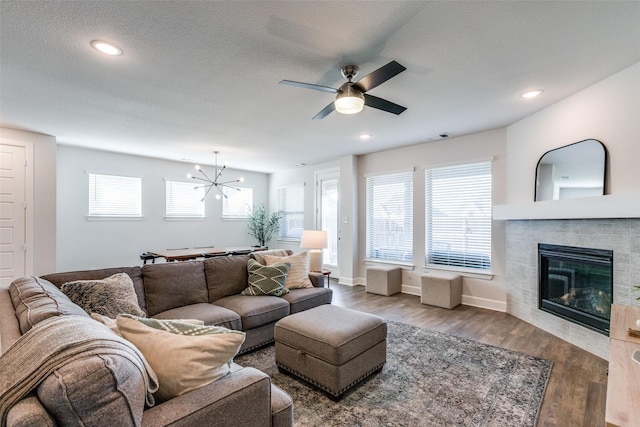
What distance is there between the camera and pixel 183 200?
22.1 ft

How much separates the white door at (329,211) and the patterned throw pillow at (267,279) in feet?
9.88

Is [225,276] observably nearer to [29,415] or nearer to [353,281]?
[29,415]

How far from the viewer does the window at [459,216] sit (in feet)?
14.5

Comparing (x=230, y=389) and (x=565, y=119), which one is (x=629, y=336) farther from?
(x=565, y=119)

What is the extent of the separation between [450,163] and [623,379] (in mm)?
3910

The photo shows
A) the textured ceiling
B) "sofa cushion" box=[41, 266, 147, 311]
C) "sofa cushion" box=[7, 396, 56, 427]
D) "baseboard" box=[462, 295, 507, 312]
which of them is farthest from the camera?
"baseboard" box=[462, 295, 507, 312]

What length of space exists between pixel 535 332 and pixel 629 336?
85.3 inches

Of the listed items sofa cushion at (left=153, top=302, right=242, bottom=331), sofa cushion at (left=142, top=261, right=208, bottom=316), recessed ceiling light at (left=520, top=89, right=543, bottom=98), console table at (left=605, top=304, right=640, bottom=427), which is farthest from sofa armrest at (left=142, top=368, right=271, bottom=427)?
recessed ceiling light at (left=520, top=89, right=543, bottom=98)

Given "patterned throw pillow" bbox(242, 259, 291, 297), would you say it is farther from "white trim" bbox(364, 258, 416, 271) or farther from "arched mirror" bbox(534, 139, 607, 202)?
"arched mirror" bbox(534, 139, 607, 202)

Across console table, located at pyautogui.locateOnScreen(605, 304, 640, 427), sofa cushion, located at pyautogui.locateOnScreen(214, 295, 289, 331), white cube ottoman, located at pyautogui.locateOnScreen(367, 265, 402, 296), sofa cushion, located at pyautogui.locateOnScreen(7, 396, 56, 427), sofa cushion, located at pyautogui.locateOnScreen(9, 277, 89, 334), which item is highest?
sofa cushion, located at pyautogui.locateOnScreen(9, 277, 89, 334)

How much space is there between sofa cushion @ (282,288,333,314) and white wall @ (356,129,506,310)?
226 centimetres

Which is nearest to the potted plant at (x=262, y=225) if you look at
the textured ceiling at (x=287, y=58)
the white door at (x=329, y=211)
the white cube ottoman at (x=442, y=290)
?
the white door at (x=329, y=211)

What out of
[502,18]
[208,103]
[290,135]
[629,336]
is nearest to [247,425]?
[629,336]

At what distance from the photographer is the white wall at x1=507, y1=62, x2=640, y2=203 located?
260 cm
